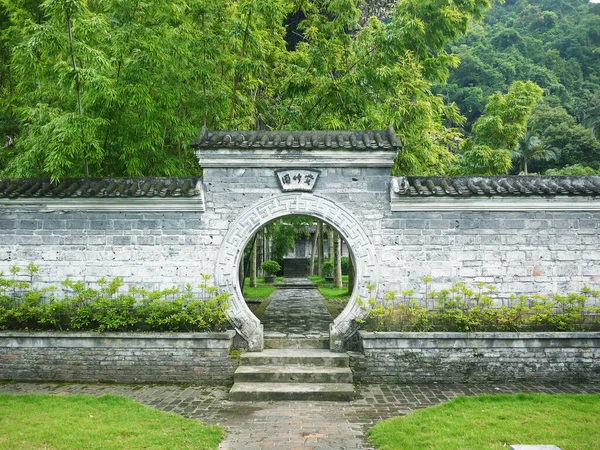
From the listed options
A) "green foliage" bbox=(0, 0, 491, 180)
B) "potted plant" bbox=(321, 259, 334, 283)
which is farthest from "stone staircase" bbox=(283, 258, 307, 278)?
"green foliage" bbox=(0, 0, 491, 180)

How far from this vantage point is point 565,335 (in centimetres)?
709

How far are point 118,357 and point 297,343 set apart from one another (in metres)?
2.92

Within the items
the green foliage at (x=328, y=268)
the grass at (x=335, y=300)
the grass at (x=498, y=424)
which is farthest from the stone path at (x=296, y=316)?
the green foliage at (x=328, y=268)

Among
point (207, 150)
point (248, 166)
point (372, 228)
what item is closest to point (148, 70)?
point (207, 150)

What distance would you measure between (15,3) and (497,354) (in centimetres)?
1213

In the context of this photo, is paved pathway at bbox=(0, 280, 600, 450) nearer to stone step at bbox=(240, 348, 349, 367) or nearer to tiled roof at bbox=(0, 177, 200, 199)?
stone step at bbox=(240, 348, 349, 367)

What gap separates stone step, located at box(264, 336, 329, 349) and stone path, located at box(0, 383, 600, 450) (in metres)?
1.17

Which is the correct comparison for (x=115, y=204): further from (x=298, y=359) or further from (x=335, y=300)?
(x=335, y=300)

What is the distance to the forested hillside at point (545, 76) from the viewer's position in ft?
112

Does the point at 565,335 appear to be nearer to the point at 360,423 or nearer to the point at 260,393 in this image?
the point at 360,423

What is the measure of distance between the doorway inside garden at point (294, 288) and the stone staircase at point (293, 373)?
0.48m

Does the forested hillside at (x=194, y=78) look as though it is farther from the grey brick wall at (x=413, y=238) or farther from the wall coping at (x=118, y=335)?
the wall coping at (x=118, y=335)

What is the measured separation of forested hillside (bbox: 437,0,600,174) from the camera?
34.2m

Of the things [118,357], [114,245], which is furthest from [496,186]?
[118,357]
